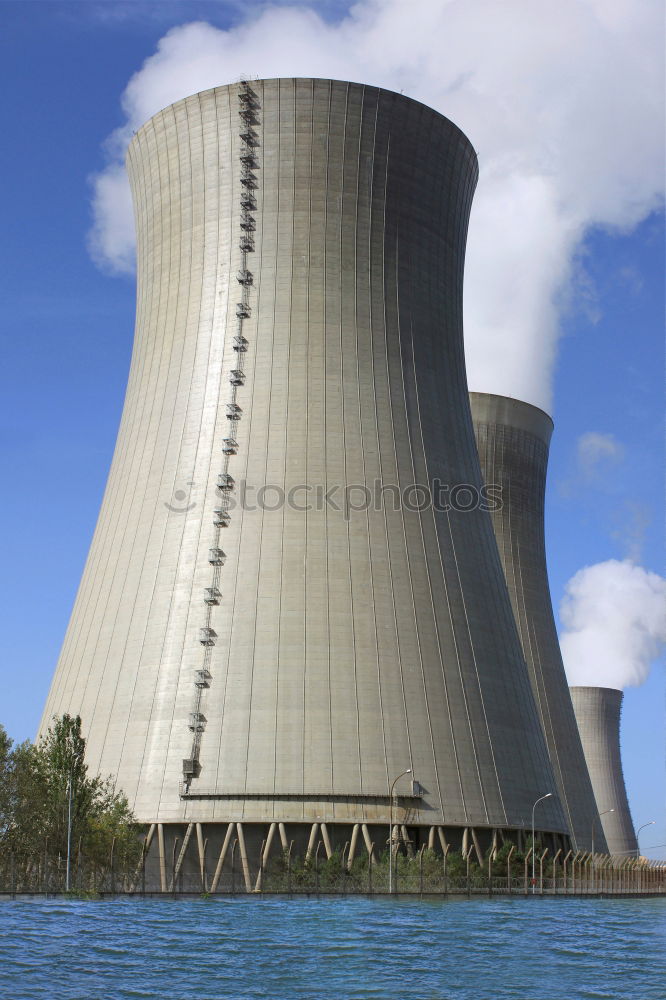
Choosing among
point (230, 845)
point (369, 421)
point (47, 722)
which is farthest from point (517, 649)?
point (47, 722)

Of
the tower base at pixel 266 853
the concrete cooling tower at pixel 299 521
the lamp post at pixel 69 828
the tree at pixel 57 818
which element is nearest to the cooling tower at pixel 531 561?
the concrete cooling tower at pixel 299 521

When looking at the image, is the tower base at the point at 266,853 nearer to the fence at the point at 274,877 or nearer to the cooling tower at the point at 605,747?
the fence at the point at 274,877

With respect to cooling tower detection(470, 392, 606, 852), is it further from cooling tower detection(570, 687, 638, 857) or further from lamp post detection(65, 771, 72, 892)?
lamp post detection(65, 771, 72, 892)

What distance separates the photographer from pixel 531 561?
46.7 meters

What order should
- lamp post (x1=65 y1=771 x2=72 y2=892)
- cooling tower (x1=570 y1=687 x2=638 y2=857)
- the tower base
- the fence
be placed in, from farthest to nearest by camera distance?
cooling tower (x1=570 y1=687 x2=638 y2=857), the tower base, the fence, lamp post (x1=65 y1=771 x2=72 y2=892)

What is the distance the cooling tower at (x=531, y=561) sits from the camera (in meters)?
46.0

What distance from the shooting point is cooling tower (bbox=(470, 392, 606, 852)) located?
4597cm

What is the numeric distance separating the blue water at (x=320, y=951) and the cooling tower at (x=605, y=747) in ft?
119

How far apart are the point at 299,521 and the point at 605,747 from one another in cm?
3960

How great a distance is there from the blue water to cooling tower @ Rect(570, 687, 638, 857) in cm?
3623

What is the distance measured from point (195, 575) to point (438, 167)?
1222cm

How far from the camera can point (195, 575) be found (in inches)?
1217

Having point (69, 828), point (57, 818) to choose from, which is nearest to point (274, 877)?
point (69, 828)

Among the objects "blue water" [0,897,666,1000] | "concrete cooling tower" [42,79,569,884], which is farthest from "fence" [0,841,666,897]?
"concrete cooling tower" [42,79,569,884]
